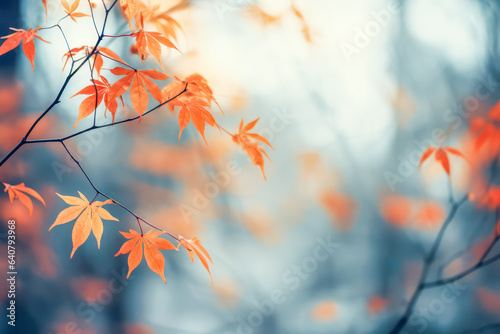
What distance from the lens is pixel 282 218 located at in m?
1.23

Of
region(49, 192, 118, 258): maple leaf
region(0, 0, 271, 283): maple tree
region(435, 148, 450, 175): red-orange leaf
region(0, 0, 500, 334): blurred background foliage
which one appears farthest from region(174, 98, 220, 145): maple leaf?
region(435, 148, 450, 175): red-orange leaf

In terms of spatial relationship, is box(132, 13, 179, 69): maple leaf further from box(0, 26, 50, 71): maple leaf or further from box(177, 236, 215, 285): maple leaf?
box(177, 236, 215, 285): maple leaf

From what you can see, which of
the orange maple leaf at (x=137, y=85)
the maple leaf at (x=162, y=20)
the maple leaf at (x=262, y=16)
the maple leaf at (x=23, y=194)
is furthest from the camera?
the maple leaf at (x=262, y=16)

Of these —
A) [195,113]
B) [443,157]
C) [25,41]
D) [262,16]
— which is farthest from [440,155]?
[25,41]

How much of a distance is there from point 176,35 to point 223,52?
18 centimetres

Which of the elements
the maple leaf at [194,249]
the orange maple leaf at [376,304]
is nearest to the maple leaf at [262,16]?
the maple leaf at [194,249]

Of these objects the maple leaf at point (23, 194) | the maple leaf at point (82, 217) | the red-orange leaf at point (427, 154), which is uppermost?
the red-orange leaf at point (427, 154)

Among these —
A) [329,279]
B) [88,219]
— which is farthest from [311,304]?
[88,219]

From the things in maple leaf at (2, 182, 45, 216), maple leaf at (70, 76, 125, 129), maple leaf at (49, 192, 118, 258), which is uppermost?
maple leaf at (70, 76, 125, 129)

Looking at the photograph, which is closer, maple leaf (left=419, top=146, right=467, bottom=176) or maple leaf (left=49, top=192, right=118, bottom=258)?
maple leaf (left=49, top=192, right=118, bottom=258)

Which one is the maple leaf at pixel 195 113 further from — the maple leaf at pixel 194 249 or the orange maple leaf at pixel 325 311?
the orange maple leaf at pixel 325 311

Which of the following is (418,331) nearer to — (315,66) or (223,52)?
(315,66)

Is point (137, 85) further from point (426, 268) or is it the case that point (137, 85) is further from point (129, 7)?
point (426, 268)

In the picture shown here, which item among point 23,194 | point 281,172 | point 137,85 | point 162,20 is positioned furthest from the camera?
point 281,172
